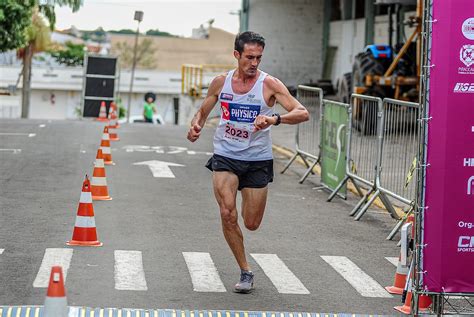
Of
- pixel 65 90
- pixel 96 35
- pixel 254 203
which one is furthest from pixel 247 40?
pixel 96 35

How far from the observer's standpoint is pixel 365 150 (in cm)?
1565

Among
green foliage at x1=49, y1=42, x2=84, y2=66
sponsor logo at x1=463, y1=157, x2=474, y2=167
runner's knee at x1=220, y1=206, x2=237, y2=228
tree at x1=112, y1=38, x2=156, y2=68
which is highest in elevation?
tree at x1=112, y1=38, x2=156, y2=68

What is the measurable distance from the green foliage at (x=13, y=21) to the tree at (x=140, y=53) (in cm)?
5678

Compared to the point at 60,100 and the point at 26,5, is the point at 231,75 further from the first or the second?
the point at 60,100

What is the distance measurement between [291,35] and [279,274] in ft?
109

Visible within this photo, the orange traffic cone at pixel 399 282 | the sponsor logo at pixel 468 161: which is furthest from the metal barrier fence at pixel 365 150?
the sponsor logo at pixel 468 161

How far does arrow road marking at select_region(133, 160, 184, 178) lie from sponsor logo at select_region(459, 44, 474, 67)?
10.8 m

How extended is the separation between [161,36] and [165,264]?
310 ft

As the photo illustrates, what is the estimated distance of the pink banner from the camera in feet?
25.3

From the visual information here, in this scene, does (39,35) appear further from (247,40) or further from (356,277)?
(247,40)

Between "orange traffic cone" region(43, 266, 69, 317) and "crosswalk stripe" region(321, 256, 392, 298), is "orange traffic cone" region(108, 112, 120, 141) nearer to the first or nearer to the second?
"crosswalk stripe" region(321, 256, 392, 298)

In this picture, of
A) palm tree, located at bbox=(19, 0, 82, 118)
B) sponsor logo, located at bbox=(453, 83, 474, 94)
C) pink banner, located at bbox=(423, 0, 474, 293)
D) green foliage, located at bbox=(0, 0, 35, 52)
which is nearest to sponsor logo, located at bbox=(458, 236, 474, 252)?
pink banner, located at bbox=(423, 0, 474, 293)

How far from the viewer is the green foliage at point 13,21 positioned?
3369 cm

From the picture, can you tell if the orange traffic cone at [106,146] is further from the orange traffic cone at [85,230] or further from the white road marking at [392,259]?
the white road marking at [392,259]
